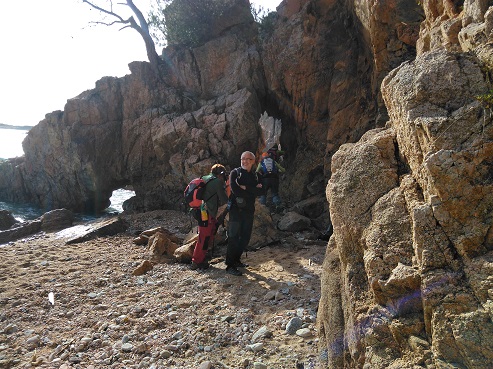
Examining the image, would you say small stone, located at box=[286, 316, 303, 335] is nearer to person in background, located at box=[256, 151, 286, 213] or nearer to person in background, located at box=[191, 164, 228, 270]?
person in background, located at box=[191, 164, 228, 270]

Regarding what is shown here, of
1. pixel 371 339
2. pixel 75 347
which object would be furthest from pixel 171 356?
pixel 371 339

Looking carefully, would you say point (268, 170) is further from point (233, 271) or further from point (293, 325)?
point (293, 325)

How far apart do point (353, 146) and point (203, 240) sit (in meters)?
4.58

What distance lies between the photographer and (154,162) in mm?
17000

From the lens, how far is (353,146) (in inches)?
141

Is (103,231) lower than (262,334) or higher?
higher

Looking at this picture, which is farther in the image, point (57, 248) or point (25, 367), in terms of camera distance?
point (57, 248)

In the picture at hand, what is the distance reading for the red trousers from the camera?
7.42 meters

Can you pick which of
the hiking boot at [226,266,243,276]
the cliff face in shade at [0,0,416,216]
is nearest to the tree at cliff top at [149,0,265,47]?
the cliff face in shade at [0,0,416,216]

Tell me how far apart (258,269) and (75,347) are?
3.35 meters

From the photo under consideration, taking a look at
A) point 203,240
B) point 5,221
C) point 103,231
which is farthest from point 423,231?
point 5,221

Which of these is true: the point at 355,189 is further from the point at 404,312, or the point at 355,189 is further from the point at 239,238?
the point at 239,238

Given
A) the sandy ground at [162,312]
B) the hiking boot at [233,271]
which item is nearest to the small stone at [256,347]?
the sandy ground at [162,312]

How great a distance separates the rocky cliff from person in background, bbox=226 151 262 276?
8.21 feet
